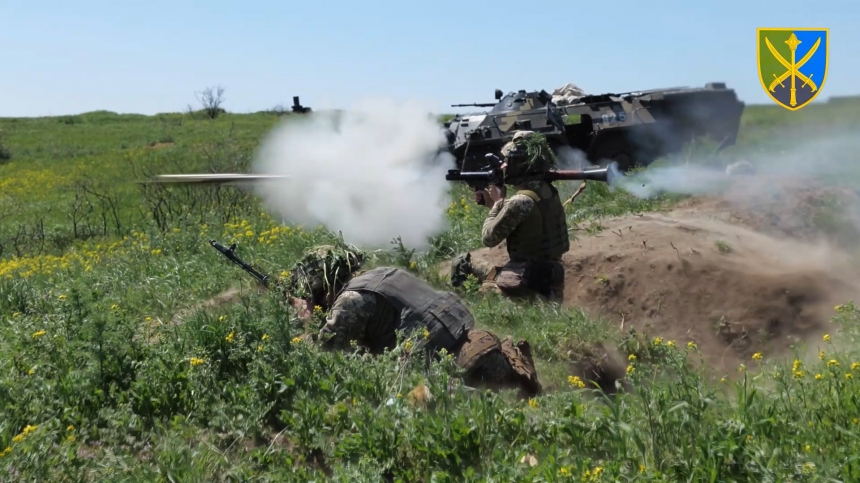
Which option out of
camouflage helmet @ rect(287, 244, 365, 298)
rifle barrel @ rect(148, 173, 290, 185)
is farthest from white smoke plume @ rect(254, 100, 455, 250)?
camouflage helmet @ rect(287, 244, 365, 298)

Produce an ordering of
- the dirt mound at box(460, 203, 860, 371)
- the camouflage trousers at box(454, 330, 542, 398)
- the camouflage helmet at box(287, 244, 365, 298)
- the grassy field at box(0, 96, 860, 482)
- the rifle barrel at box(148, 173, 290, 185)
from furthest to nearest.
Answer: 1. the rifle barrel at box(148, 173, 290, 185)
2. the dirt mound at box(460, 203, 860, 371)
3. the camouflage helmet at box(287, 244, 365, 298)
4. the camouflage trousers at box(454, 330, 542, 398)
5. the grassy field at box(0, 96, 860, 482)

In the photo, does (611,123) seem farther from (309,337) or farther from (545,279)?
(309,337)

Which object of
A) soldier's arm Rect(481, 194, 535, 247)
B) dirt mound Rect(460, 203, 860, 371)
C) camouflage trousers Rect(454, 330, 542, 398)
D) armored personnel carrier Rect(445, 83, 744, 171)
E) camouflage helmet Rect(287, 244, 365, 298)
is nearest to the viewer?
camouflage trousers Rect(454, 330, 542, 398)

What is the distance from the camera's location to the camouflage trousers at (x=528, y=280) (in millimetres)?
7375

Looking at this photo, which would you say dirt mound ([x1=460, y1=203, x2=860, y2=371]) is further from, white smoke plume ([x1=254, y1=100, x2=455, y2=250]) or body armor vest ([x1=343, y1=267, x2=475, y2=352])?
body armor vest ([x1=343, y1=267, x2=475, y2=352])

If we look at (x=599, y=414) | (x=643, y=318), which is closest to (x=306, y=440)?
(x=599, y=414)

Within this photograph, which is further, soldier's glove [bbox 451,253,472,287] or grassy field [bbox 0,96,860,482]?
soldier's glove [bbox 451,253,472,287]

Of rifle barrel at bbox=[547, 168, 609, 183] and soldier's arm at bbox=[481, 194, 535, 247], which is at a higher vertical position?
rifle barrel at bbox=[547, 168, 609, 183]

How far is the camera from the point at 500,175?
7.75 metres

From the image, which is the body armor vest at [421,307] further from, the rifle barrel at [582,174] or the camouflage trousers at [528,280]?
the rifle barrel at [582,174]

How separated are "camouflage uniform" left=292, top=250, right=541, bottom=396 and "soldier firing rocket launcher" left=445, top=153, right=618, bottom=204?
2.09 meters

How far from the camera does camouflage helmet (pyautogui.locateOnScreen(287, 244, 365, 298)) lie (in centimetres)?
598

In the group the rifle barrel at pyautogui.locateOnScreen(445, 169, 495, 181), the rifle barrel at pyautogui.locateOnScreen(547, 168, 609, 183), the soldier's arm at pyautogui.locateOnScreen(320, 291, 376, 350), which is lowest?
the soldier's arm at pyautogui.locateOnScreen(320, 291, 376, 350)

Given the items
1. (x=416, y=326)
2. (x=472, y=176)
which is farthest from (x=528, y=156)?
(x=416, y=326)
